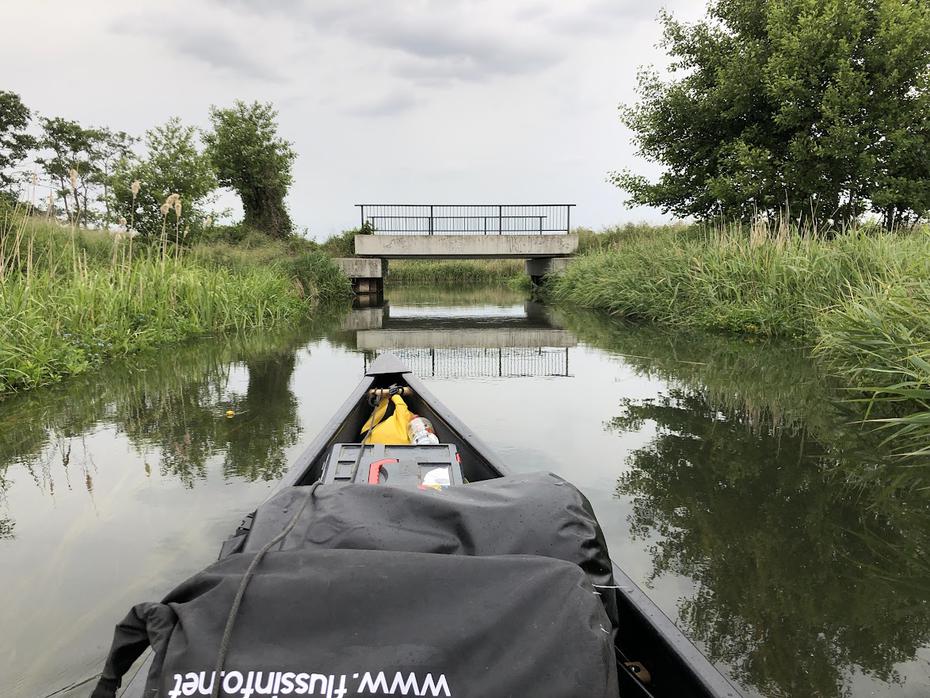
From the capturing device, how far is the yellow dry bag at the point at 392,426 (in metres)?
3.39

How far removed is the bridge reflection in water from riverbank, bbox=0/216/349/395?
210 centimetres

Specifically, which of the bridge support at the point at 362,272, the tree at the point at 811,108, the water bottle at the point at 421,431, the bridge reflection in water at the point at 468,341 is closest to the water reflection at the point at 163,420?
the water bottle at the point at 421,431

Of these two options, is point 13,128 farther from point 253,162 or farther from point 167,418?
point 167,418

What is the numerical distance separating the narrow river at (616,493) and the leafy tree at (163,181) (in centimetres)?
666

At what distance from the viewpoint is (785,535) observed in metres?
2.53

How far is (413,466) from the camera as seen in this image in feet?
7.75

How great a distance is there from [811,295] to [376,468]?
23.1 feet

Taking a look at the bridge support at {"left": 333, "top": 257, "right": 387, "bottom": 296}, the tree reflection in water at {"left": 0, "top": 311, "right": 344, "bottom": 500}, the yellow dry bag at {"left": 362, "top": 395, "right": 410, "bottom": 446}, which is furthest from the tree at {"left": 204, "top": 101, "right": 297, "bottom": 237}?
the yellow dry bag at {"left": 362, "top": 395, "right": 410, "bottom": 446}

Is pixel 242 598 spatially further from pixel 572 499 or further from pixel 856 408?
pixel 856 408

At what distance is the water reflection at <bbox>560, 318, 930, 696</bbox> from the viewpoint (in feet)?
5.89

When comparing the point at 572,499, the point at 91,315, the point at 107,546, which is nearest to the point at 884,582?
the point at 572,499

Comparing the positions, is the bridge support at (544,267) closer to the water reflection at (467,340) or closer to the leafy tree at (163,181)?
the water reflection at (467,340)

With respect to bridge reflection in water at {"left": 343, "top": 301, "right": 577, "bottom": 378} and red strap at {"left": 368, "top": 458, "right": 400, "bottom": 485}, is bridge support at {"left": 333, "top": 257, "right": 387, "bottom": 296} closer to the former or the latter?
bridge reflection in water at {"left": 343, "top": 301, "right": 577, "bottom": 378}

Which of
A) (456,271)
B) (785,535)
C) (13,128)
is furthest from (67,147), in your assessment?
(785,535)
